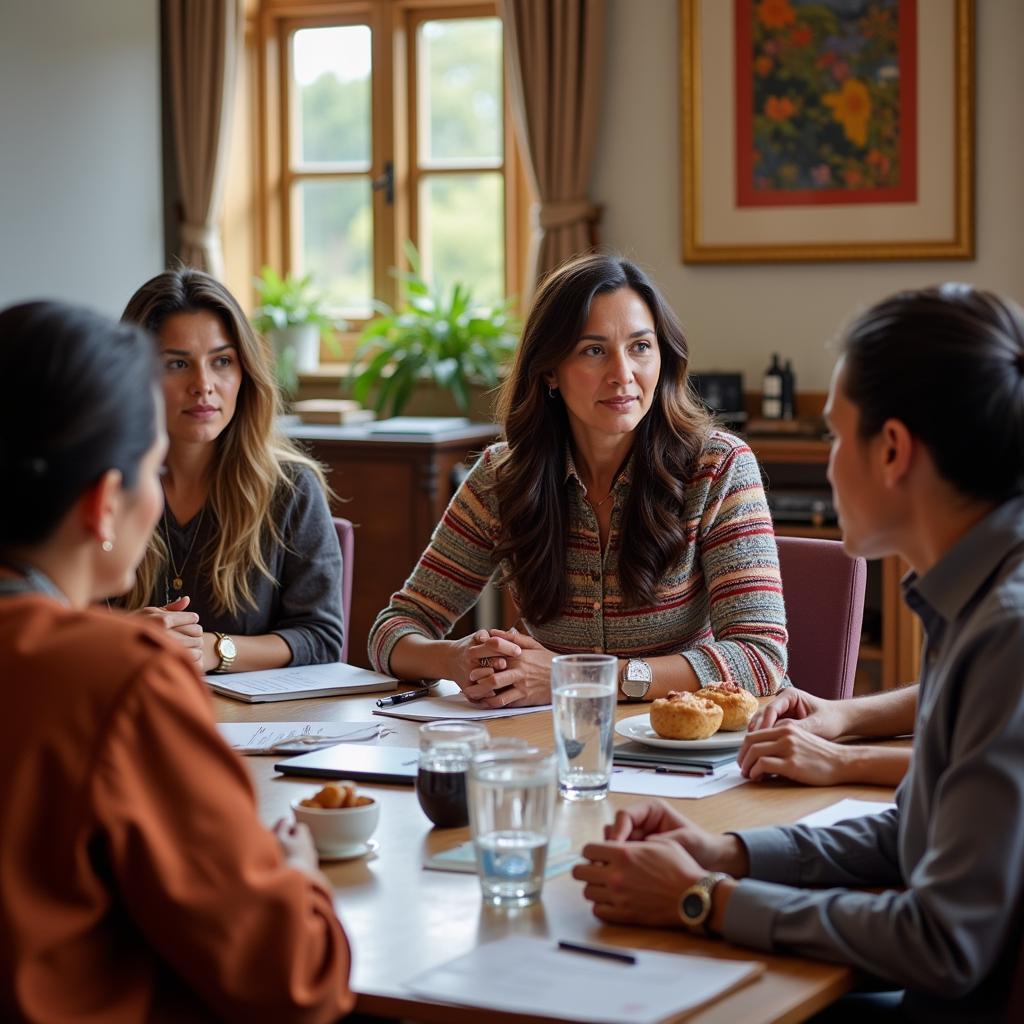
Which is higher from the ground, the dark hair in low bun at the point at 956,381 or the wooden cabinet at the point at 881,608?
the dark hair in low bun at the point at 956,381

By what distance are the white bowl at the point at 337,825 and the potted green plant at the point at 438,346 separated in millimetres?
3380

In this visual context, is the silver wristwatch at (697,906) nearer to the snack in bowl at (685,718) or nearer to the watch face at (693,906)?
the watch face at (693,906)

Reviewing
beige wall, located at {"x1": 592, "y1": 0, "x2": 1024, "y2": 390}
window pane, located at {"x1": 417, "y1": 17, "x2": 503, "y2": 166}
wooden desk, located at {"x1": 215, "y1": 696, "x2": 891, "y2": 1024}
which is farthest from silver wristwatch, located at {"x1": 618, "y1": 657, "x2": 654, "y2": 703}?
window pane, located at {"x1": 417, "y1": 17, "x2": 503, "y2": 166}

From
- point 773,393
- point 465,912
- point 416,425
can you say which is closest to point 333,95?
point 416,425

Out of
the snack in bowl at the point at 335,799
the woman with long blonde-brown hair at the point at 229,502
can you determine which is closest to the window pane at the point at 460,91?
the woman with long blonde-brown hair at the point at 229,502

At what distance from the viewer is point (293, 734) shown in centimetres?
201

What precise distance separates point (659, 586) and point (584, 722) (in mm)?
812

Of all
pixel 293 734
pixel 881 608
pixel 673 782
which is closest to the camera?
pixel 673 782

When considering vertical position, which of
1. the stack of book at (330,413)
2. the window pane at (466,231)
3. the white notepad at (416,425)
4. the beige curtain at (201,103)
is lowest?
the white notepad at (416,425)

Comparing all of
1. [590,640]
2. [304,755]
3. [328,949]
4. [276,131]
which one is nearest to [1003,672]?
[328,949]

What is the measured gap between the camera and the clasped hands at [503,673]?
2191 millimetres

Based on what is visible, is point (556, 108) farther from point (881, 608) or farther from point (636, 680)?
point (636, 680)

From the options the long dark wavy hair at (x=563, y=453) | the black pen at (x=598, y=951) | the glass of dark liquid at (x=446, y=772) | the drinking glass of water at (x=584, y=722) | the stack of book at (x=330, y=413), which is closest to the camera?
the black pen at (x=598, y=951)

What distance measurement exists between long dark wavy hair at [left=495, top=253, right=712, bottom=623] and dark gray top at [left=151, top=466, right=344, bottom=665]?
13.1 inches
